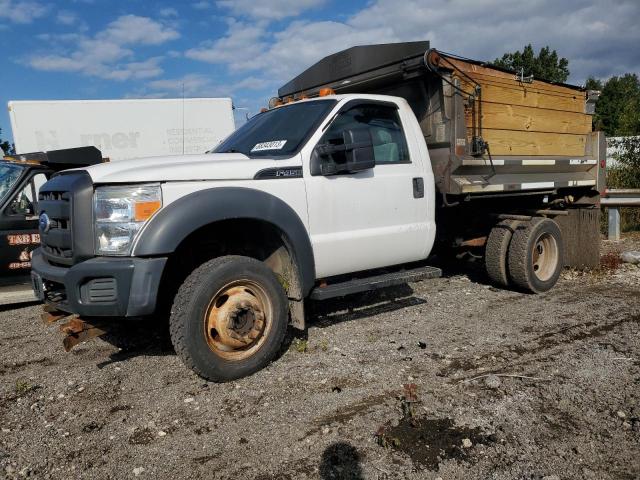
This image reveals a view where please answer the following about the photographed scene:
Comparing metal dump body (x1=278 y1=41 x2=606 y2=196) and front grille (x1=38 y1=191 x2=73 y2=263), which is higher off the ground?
metal dump body (x1=278 y1=41 x2=606 y2=196)

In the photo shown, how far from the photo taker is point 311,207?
4113 millimetres

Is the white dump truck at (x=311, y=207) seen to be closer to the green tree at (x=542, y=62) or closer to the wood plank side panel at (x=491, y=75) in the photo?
the wood plank side panel at (x=491, y=75)

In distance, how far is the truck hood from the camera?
3416 mm

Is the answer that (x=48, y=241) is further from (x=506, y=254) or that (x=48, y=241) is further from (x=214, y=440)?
(x=506, y=254)

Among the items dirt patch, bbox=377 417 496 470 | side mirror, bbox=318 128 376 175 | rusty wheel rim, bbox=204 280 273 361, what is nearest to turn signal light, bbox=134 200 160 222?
rusty wheel rim, bbox=204 280 273 361

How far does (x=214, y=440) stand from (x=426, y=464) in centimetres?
121

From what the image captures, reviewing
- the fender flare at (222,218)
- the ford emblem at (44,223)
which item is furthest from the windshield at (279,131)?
the ford emblem at (44,223)

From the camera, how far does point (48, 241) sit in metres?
3.85

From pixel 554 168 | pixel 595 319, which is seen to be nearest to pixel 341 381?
pixel 595 319

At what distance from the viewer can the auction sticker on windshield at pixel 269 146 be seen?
4290 millimetres

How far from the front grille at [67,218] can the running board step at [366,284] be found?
5.82 feet

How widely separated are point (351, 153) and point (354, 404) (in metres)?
1.92

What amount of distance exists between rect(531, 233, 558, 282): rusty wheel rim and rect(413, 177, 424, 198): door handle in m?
2.38

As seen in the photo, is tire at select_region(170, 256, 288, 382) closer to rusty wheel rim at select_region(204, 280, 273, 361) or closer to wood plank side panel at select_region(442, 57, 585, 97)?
rusty wheel rim at select_region(204, 280, 273, 361)
